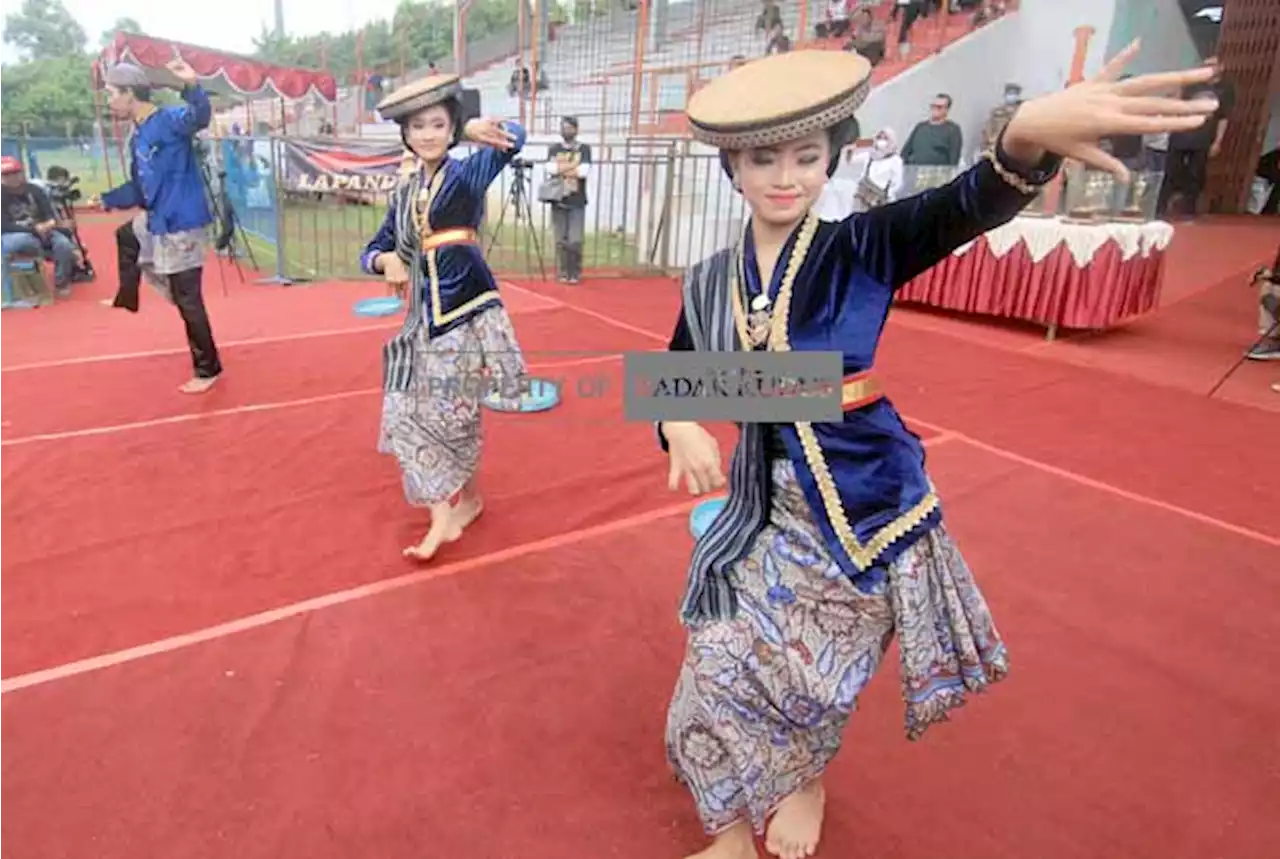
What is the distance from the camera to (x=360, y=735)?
7.27ft

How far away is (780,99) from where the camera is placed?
4.79 feet

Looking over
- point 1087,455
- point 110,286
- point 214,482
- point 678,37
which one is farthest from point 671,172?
point 678,37

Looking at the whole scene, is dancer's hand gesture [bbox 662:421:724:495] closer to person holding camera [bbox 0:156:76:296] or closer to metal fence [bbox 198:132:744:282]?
metal fence [bbox 198:132:744:282]

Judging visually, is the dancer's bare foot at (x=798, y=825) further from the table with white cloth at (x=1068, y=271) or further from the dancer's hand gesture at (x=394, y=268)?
the table with white cloth at (x=1068, y=271)

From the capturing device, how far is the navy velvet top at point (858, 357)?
1.51m

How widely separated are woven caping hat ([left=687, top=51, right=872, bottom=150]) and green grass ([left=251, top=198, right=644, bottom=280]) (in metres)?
7.52

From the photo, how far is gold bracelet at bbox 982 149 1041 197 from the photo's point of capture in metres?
1.33

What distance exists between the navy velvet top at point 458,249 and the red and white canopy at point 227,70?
1124 cm

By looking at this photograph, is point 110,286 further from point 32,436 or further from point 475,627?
point 475,627

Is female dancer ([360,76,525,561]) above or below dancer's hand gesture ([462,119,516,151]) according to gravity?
below

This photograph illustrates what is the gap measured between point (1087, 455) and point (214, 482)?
401cm

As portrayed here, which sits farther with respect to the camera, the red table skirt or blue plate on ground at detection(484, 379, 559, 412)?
the red table skirt

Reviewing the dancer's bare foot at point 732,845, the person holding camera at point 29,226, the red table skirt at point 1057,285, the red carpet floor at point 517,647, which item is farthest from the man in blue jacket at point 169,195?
the red table skirt at point 1057,285

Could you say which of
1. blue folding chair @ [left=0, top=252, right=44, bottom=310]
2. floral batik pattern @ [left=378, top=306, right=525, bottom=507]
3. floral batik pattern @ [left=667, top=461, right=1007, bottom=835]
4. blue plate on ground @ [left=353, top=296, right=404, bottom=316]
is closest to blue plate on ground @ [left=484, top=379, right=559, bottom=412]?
floral batik pattern @ [left=378, top=306, right=525, bottom=507]
